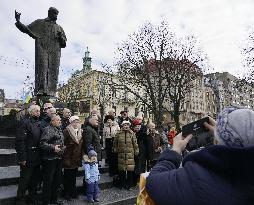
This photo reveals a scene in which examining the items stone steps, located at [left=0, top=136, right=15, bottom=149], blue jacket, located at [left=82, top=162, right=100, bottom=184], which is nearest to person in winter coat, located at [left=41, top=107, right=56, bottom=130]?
blue jacket, located at [left=82, top=162, right=100, bottom=184]

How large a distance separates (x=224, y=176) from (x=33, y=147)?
648 centimetres

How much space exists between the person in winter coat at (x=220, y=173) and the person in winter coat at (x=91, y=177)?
6595 millimetres

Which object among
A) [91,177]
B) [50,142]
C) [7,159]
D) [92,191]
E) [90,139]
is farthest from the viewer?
[7,159]

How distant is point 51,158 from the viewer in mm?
7680

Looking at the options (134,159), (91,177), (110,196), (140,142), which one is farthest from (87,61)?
(91,177)

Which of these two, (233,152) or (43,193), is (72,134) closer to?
(43,193)

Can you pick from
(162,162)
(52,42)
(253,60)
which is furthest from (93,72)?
(162,162)

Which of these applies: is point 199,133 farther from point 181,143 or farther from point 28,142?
point 28,142

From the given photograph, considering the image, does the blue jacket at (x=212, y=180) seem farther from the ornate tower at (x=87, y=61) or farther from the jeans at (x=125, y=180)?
the ornate tower at (x=87, y=61)

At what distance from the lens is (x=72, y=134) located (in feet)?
28.4

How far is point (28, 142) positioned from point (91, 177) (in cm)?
167

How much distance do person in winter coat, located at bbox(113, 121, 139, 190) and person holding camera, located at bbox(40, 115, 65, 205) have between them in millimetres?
2357

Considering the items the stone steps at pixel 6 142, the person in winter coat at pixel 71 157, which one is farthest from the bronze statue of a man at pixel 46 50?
the person in winter coat at pixel 71 157

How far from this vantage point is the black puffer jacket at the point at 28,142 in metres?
7.52
